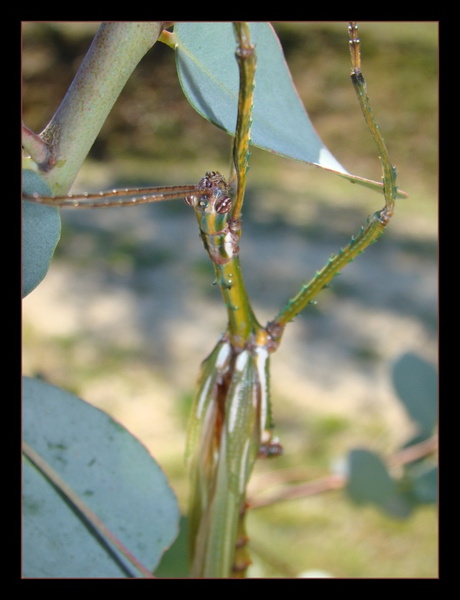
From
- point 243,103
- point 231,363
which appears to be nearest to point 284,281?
point 231,363

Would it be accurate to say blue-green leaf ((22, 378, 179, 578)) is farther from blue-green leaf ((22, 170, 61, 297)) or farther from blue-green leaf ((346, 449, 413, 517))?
blue-green leaf ((346, 449, 413, 517))

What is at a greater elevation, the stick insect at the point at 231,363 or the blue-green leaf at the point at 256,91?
the blue-green leaf at the point at 256,91

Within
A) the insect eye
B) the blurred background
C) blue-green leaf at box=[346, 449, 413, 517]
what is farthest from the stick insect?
the blurred background

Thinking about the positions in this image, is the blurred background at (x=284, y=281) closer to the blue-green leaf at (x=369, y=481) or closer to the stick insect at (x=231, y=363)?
the blue-green leaf at (x=369, y=481)

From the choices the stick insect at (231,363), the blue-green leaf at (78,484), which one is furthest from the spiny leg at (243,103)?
the blue-green leaf at (78,484)

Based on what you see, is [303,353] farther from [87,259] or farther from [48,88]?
[48,88]

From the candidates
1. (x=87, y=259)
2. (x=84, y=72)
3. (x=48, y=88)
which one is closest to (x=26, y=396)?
(x=84, y=72)
